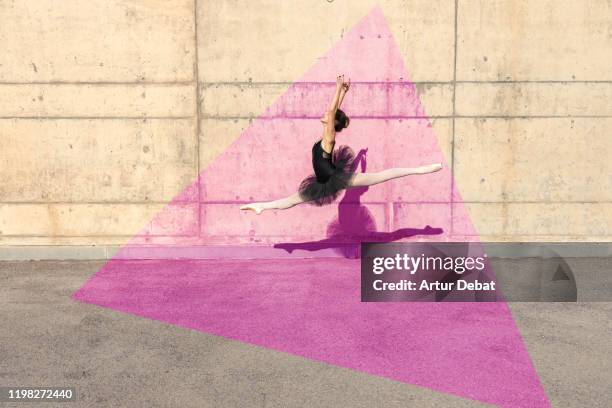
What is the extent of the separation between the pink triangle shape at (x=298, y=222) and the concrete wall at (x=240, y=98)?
0.92ft

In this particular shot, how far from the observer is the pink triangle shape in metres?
7.00

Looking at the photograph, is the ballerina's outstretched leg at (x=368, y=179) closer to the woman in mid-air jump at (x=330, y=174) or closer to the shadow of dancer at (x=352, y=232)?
the woman in mid-air jump at (x=330, y=174)

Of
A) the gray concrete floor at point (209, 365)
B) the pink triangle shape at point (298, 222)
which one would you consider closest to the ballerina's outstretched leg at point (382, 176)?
the pink triangle shape at point (298, 222)

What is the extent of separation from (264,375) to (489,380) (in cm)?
207

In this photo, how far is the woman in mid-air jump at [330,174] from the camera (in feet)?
24.7

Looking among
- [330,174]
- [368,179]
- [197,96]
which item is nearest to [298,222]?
[330,174]

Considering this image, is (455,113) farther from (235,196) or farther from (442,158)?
(235,196)

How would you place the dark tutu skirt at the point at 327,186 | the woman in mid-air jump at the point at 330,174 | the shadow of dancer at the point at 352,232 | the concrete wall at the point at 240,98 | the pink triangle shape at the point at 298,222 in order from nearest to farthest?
the pink triangle shape at the point at 298,222 → the woman in mid-air jump at the point at 330,174 → the dark tutu skirt at the point at 327,186 → the concrete wall at the point at 240,98 → the shadow of dancer at the point at 352,232

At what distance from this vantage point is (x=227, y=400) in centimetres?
481

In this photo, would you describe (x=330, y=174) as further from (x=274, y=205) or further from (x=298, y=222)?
(x=298, y=222)

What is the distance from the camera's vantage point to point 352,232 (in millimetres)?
9859

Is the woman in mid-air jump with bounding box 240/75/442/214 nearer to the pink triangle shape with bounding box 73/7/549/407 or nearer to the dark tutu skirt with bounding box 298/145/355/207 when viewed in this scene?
the dark tutu skirt with bounding box 298/145/355/207

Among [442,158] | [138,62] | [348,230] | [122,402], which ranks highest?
[138,62]

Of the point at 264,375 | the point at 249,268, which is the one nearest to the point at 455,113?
the point at 249,268
